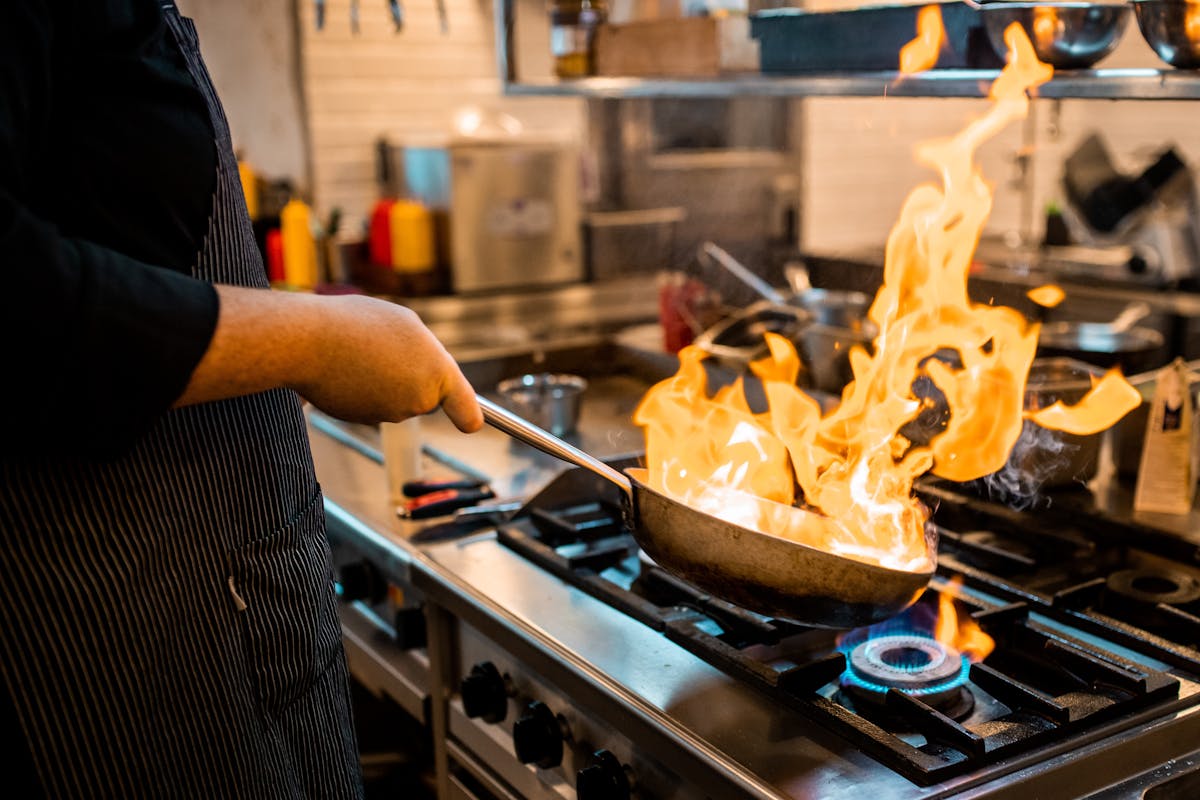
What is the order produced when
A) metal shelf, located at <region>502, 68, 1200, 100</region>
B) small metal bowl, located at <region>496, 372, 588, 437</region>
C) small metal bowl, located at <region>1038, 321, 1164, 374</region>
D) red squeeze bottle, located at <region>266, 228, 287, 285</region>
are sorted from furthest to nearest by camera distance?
red squeeze bottle, located at <region>266, 228, 287, 285</region>
small metal bowl, located at <region>496, 372, 588, 437</region>
small metal bowl, located at <region>1038, 321, 1164, 374</region>
metal shelf, located at <region>502, 68, 1200, 100</region>

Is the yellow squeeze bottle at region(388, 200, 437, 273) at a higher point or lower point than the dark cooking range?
higher

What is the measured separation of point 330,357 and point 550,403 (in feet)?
4.05

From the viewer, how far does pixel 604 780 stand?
51.0 inches

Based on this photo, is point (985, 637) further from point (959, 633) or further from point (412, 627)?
point (412, 627)

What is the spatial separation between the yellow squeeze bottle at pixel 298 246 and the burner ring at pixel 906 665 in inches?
104

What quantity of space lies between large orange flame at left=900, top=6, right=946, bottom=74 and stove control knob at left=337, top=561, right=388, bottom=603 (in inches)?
42.2

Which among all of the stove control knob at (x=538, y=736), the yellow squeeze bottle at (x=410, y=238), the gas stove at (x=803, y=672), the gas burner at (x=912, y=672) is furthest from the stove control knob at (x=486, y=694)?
the yellow squeeze bottle at (x=410, y=238)

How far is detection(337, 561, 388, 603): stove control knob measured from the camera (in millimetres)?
1904

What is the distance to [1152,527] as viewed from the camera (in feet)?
5.17

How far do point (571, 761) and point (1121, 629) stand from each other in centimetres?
64

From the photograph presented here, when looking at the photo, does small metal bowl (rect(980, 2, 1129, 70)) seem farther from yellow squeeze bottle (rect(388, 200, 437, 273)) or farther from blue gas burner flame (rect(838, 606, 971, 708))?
yellow squeeze bottle (rect(388, 200, 437, 273))

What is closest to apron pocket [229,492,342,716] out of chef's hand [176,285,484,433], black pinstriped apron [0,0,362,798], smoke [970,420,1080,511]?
black pinstriped apron [0,0,362,798]

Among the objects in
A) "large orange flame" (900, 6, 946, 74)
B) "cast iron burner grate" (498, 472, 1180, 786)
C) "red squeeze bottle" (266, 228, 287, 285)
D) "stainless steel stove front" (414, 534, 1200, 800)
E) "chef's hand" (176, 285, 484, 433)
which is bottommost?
"stainless steel stove front" (414, 534, 1200, 800)

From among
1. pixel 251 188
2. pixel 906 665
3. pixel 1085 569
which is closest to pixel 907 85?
pixel 1085 569
